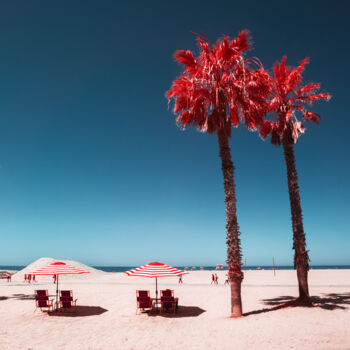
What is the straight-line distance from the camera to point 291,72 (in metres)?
15.3

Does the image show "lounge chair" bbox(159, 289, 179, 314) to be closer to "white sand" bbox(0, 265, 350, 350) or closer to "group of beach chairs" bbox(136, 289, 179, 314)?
"group of beach chairs" bbox(136, 289, 179, 314)

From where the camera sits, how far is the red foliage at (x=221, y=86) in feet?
43.6

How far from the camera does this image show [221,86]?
534 inches

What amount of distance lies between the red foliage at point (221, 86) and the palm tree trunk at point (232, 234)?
3.75ft

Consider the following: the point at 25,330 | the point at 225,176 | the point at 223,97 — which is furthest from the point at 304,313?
the point at 25,330

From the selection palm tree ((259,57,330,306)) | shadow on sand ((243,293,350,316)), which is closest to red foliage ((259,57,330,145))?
palm tree ((259,57,330,306))

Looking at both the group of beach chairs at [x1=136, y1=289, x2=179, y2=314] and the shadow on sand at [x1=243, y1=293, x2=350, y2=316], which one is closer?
the shadow on sand at [x1=243, y1=293, x2=350, y2=316]

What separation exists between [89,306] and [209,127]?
36.4 ft

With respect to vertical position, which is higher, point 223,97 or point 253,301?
point 223,97

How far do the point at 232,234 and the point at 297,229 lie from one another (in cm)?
388

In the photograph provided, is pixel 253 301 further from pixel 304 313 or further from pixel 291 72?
pixel 291 72

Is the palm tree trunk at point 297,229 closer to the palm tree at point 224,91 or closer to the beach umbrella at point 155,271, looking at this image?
the palm tree at point 224,91

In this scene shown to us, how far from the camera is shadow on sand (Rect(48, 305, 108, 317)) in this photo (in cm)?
1391

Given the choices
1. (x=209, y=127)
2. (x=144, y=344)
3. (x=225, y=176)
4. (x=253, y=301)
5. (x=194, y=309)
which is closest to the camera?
(x=144, y=344)
